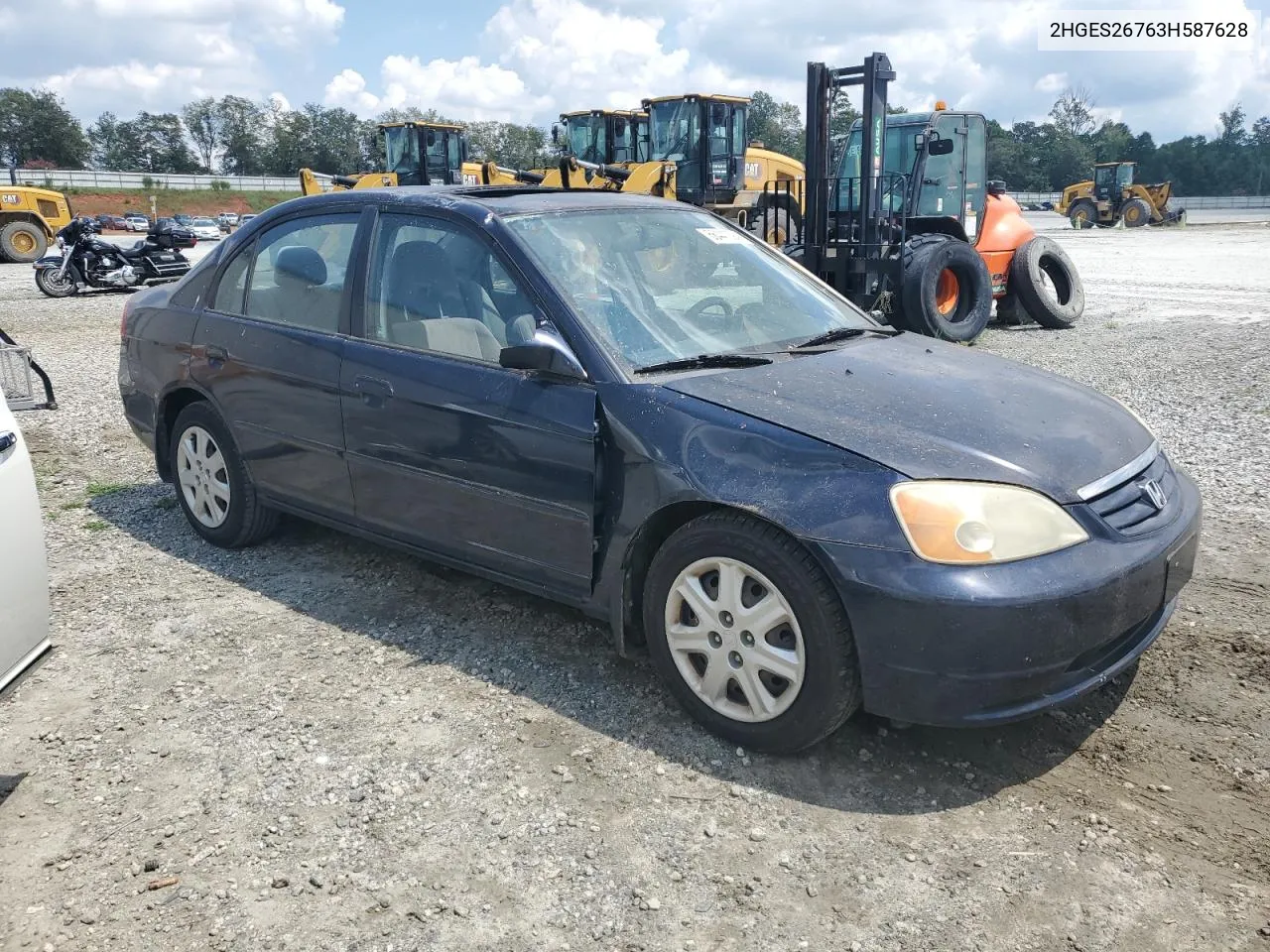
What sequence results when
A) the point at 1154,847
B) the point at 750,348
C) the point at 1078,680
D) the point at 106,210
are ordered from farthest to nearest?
the point at 106,210
the point at 750,348
the point at 1078,680
the point at 1154,847

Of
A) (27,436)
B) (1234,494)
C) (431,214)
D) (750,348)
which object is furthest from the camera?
(27,436)

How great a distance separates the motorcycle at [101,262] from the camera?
18.4 meters

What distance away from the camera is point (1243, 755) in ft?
10.6

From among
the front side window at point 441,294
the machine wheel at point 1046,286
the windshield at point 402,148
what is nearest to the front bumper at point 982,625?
the front side window at point 441,294

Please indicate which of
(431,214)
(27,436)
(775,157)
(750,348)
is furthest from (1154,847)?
(775,157)

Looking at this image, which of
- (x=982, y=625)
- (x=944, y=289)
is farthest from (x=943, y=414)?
(x=944, y=289)

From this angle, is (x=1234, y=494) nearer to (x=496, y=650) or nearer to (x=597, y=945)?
(x=496, y=650)

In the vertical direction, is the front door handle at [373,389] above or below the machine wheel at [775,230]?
below

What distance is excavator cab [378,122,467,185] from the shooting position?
Answer: 78.3ft

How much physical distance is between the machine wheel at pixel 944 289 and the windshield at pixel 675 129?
6968mm

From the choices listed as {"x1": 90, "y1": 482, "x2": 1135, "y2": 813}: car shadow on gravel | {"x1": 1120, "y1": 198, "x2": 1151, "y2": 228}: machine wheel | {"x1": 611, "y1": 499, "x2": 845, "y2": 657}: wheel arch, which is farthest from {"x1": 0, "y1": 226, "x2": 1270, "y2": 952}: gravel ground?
{"x1": 1120, "y1": 198, "x2": 1151, "y2": 228}: machine wheel

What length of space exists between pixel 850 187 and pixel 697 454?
10.7 m

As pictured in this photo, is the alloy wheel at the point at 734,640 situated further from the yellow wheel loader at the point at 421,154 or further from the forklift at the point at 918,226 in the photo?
the yellow wheel loader at the point at 421,154

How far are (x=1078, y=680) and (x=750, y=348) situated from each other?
5.21ft
